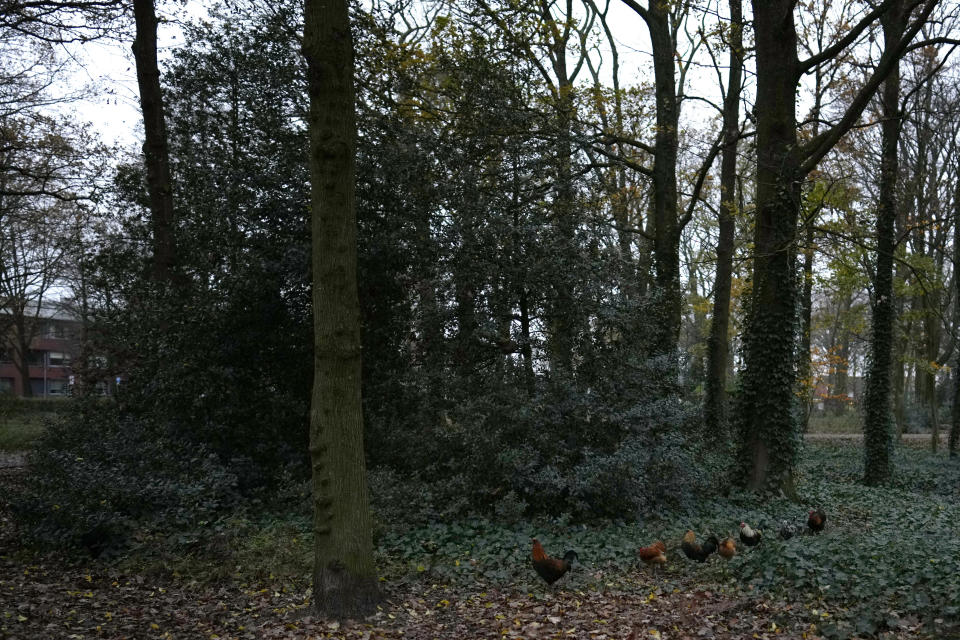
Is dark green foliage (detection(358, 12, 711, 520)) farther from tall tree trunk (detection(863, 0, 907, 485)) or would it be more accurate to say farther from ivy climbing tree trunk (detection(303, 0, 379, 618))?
tall tree trunk (detection(863, 0, 907, 485))

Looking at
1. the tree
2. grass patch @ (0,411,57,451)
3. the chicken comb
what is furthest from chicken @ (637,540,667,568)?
grass patch @ (0,411,57,451)

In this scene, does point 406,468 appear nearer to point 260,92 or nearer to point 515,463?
point 515,463

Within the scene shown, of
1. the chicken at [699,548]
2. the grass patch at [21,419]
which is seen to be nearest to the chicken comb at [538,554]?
the chicken at [699,548]

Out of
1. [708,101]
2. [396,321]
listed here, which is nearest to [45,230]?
[396,321]

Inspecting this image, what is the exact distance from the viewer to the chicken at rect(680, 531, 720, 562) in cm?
675

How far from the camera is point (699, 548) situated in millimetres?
6773

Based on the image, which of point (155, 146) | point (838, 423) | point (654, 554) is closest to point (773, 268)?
point (654, 554)

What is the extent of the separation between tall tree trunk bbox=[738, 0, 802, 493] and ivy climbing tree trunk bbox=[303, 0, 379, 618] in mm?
6880

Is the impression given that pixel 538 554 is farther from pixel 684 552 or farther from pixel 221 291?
pixel 221 291

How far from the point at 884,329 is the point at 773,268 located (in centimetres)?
513

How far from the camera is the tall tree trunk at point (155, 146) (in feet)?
32.8

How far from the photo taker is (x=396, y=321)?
10.6 m

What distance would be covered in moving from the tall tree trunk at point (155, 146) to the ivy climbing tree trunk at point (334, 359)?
5.54 m

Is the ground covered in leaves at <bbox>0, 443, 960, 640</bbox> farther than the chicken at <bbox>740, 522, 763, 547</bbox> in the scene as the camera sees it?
No
